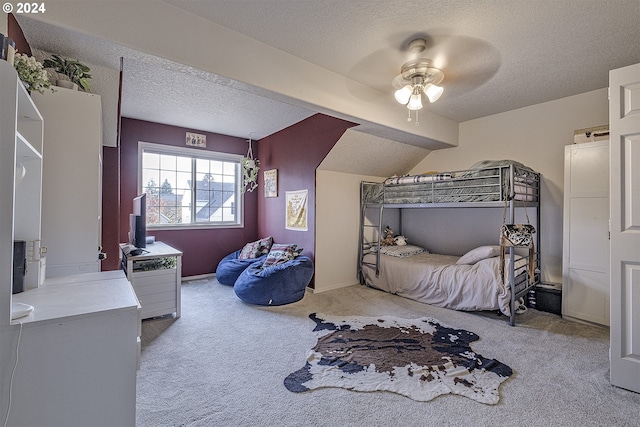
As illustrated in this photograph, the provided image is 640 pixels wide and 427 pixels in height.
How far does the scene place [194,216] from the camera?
4.80 meters

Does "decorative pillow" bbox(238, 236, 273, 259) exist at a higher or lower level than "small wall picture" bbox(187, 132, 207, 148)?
lower

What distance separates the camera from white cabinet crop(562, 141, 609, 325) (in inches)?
110

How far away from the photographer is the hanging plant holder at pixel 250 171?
16.7 feet

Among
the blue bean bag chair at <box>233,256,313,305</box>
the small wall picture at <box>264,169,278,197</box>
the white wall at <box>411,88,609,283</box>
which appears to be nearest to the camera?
the white wall at <box>411,88,609,283</box>

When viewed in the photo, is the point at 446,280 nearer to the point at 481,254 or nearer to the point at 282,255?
the point at 481,254

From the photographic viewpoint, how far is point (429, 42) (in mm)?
2188

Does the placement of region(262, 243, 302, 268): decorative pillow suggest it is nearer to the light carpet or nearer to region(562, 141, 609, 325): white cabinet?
the light carpet

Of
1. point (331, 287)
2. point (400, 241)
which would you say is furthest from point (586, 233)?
point (331, 287)

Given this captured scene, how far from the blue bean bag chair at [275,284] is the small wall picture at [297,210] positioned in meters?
0.79

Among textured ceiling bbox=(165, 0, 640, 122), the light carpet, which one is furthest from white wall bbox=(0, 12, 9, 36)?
the light carpet

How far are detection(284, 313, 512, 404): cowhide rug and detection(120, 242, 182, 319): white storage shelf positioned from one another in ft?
5.18

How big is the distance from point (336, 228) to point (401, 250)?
1.00 meters

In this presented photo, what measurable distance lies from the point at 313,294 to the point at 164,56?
3115mm

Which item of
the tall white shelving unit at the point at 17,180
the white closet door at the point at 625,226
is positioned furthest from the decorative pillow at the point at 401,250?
the tall white shelving unit at the point at 17,180
